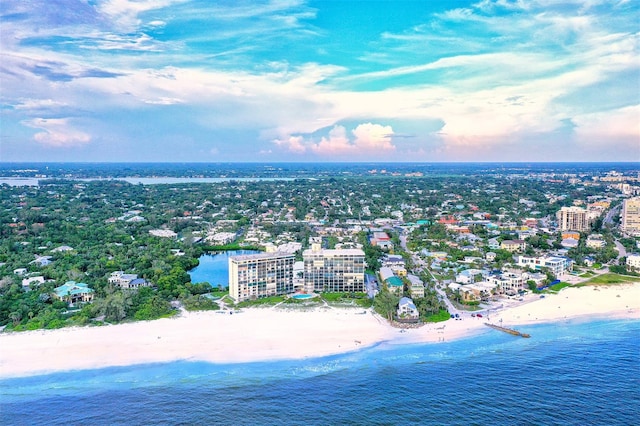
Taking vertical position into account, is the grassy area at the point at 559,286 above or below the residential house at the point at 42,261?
below

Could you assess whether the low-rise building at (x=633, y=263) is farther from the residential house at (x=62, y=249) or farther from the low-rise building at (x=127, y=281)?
the residential house at (x=62, y=249)

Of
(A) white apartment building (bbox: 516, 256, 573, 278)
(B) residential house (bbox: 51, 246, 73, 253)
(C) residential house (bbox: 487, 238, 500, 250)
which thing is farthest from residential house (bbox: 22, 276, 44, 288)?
(C) residential house (bbox: 487, 238, 500, 250)

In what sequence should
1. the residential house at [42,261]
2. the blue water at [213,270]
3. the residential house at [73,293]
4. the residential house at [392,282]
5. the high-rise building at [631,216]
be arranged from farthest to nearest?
1. the high-rise building at [631,216]
2. the residential house at [42,261]
3. the blue water at [213,270]
4. the residential house at [392,282]
5. the residential house at [73,293]

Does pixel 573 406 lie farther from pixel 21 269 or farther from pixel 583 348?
pixel 21 269

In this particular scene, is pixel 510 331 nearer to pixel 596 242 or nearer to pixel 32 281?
pixel 596 242

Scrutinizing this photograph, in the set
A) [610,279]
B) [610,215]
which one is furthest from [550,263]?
[610,215]

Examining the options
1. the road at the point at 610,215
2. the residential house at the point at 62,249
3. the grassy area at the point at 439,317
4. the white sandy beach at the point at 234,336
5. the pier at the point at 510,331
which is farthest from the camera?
the road at the point at 610,215

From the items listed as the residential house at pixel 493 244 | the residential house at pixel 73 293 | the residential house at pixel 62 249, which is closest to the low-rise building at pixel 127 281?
the residential house at pixel 73 293
